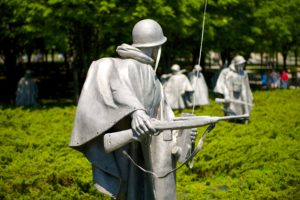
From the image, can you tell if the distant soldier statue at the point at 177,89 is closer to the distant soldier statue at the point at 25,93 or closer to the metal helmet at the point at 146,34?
the distant soldier statue at the point at 25,93

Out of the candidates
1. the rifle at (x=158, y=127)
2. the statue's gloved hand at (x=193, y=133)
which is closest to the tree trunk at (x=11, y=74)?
the statue's gloved hand at (x=193, y=133)

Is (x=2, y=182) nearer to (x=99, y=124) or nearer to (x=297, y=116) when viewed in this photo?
(x=99, y=124)

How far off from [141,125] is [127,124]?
44cm

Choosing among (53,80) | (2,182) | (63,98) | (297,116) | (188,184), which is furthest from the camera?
(53,80)

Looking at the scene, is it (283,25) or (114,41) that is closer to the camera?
(114,41)

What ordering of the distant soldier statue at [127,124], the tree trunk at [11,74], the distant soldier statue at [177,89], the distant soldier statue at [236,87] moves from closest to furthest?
the distant soldier statue at [127,124], the distant soldier statue at [236,87], the distant soldier statue at [177,89], the tree trunk at [11,74]

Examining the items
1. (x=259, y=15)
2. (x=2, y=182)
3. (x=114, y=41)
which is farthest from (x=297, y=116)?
Answer: (x=259, y=15)

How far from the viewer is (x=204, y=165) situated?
1101 centimetres

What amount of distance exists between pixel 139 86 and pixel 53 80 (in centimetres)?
3424

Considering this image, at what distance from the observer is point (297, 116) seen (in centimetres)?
1875

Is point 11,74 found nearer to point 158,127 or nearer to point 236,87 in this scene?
point 236,87

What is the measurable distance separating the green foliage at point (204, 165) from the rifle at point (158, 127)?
12.6 ft

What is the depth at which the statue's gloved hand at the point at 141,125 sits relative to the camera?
15.3ft

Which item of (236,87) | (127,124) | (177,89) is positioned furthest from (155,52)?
(177,89)
